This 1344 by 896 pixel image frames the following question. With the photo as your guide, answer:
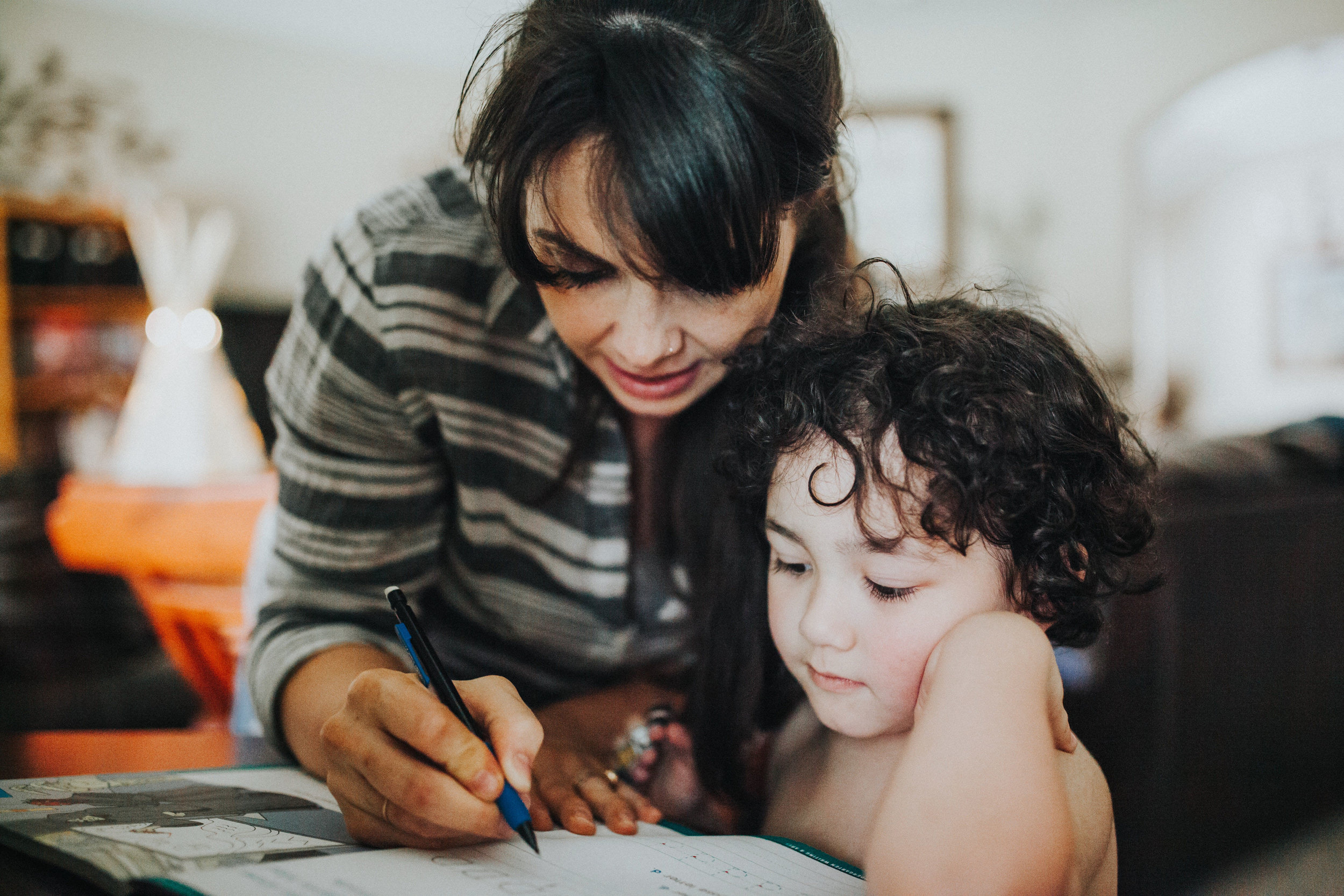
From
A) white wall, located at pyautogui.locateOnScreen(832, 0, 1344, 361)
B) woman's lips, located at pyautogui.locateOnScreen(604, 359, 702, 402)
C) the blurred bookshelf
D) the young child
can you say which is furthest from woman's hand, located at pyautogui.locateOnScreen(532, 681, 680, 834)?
white wall, located at pyautogui.locateOnScreen(832, 0, 1344, 361)

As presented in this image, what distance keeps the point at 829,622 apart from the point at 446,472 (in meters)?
0.42

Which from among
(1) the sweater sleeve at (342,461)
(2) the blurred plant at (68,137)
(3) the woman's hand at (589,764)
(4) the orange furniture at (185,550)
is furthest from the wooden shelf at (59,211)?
(3) the woman's hand at (589,764)

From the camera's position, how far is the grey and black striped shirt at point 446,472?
763 millimetres

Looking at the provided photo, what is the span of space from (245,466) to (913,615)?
1916 millimetres

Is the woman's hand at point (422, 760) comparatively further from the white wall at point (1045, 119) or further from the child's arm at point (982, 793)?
the white wall at point (1045, 119)

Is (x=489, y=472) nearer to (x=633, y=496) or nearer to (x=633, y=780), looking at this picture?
(x=633, y=496)

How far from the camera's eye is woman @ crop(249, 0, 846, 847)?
0.52 m

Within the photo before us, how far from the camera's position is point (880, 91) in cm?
497

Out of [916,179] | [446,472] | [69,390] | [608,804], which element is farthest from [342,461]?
[916,179]

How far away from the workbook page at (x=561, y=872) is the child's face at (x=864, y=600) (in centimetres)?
11

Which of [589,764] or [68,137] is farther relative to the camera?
[68,137]

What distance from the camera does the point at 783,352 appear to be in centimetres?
65

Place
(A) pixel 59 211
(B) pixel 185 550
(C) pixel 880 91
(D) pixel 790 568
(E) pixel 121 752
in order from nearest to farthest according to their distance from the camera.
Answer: (D) pixel 790 568 < (E) pixel 121 752 < (B) pixel 185 550 < (A) pixel 59 211 < (C) pixel 880 91

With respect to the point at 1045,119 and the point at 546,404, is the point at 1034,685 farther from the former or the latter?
the point at 1045,119
